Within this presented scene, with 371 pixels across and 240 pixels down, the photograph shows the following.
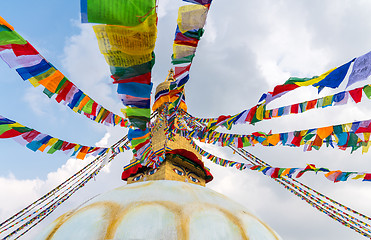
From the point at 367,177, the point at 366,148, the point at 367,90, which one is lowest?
the point at 367,177

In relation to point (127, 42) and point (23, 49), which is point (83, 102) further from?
point (127, 42)

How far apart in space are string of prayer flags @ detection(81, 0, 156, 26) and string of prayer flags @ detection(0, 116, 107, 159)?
3.64 m

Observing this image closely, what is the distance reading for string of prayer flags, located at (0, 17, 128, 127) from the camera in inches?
115

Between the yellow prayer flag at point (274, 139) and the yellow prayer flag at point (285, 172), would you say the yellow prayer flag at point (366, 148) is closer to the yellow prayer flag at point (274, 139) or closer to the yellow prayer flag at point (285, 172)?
the yellow prayer flag at point (285, 172)

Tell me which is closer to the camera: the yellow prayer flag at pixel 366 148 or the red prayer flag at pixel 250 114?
the yellow prayer flag at pixel 366 148

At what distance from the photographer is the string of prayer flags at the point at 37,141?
4.25m

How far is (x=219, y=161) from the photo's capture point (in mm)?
7703

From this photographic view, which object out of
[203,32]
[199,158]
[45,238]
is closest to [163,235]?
[45,238]

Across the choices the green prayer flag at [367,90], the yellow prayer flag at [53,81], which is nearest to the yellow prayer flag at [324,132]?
the green prayer flag at [367,90]

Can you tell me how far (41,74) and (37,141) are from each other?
2.25 m

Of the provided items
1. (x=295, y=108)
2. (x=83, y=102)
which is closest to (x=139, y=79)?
(x=83, y=102)

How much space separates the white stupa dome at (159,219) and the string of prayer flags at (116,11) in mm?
2305

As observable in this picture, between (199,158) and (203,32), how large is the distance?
23.6ft

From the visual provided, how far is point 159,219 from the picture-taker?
2662 mm
